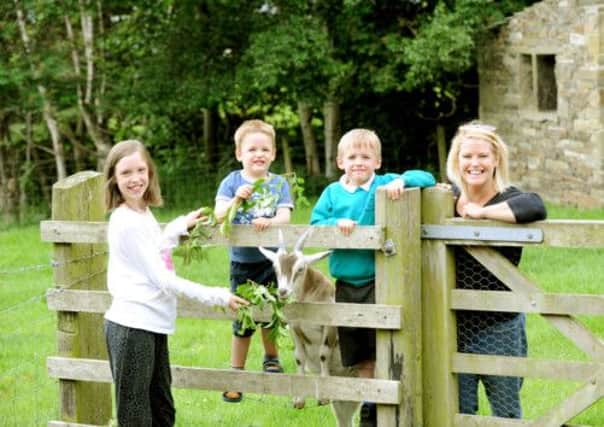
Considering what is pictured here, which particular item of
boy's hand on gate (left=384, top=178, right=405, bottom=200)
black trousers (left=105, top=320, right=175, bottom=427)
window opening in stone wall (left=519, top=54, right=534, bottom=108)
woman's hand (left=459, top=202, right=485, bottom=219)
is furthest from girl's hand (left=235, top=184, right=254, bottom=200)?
window opening in stone wall (left=519, top=54, right=534, bottom=108)

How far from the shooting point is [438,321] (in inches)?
242

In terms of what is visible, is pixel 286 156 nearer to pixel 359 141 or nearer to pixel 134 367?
pixel 359 141

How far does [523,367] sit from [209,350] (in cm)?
474

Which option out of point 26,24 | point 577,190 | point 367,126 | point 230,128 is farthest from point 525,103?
point 26,24

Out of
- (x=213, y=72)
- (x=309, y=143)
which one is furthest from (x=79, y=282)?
(x=309, y=143)

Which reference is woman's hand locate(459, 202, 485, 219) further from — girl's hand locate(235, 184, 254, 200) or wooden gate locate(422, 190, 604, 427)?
girl's hand locate(235, 184, 254, 200)

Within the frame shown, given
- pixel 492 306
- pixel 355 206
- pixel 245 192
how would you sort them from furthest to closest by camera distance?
1. pixel 355 206
2. pixel 245 192
3. pixel 492 306

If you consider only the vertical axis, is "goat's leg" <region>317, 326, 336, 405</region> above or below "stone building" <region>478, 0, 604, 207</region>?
below

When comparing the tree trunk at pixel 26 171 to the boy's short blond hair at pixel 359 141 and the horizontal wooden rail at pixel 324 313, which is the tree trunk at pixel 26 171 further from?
the boy's short blond hair at pixel 359 141

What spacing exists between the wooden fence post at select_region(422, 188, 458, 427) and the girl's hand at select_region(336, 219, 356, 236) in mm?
376

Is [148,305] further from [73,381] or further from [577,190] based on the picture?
[577,190]

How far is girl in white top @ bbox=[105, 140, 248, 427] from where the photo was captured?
6.03 metres

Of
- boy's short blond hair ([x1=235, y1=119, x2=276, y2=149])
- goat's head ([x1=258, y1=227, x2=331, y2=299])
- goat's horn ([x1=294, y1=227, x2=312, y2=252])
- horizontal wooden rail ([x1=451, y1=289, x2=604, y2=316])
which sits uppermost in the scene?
boy's short blond hair ([x1=235, y1=119, x2=276, y2=149])

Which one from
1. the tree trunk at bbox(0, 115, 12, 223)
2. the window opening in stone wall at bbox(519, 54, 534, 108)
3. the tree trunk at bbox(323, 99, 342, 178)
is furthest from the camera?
the tree trunk at bbox(323, 99, 342, 178)
